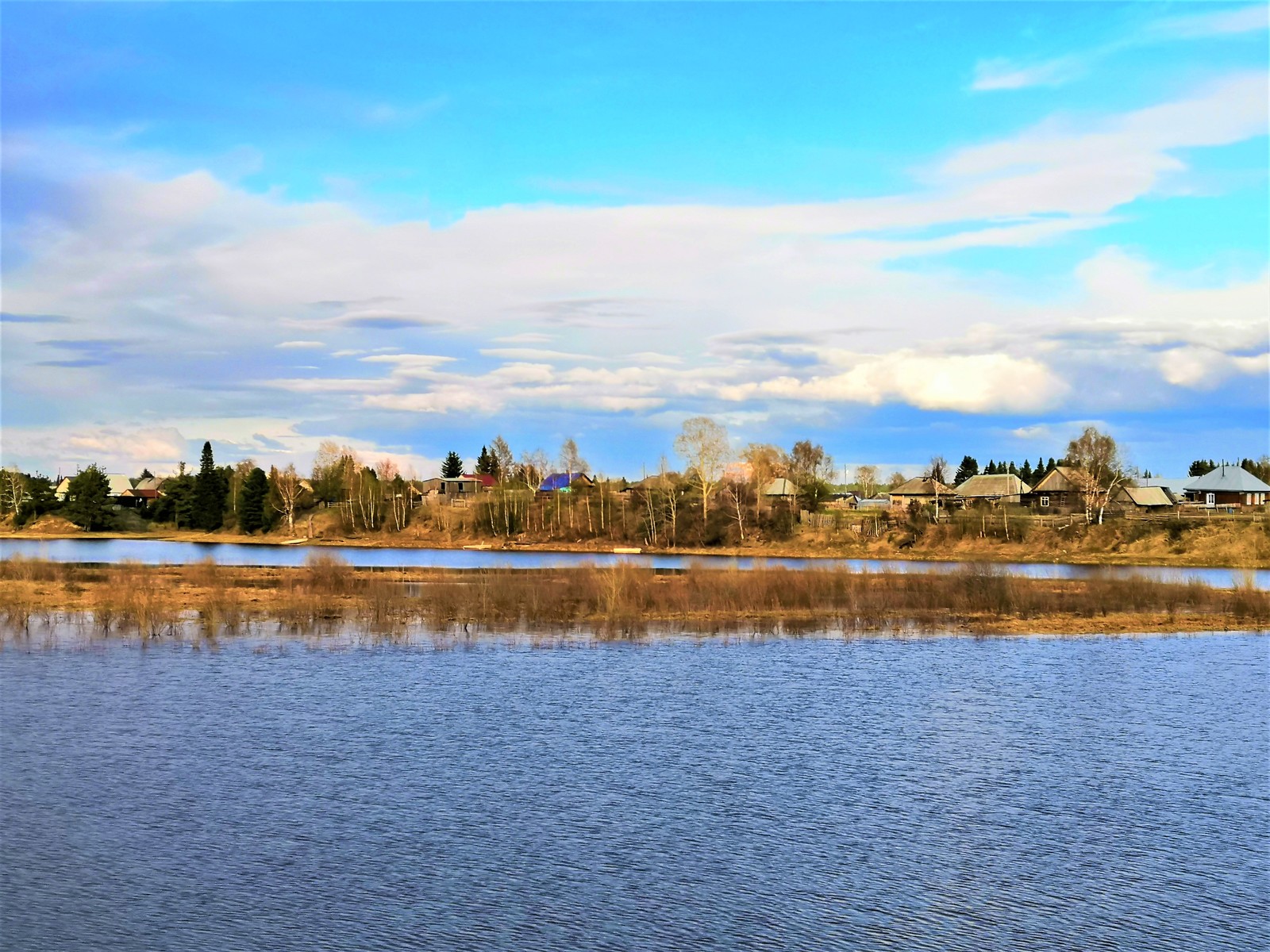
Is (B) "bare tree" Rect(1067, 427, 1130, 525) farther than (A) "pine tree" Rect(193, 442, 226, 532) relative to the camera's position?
No

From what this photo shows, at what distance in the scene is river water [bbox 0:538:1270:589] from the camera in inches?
2687

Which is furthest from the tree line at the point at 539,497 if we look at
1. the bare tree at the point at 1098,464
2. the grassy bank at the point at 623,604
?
the grassy bank at the point at 623,604

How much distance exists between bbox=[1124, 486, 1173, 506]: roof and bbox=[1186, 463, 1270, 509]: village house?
11.4 ft

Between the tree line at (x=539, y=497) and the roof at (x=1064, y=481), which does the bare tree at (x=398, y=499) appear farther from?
the roof at (x=1064, y=481)

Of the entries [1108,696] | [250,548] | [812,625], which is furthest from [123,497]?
[1108,696]

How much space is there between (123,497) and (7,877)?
549 ft

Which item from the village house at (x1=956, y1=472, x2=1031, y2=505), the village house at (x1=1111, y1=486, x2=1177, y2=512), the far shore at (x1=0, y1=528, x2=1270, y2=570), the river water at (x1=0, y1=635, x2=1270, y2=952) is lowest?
the river water at (x1=0, y1=635, x2=1270, y2=952)

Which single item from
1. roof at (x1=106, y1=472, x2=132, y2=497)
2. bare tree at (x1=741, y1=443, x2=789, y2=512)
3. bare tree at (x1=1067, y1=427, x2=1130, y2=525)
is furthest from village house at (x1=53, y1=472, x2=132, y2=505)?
bare tree at (x1=1067, y1=427, x2=1130, y2=525)

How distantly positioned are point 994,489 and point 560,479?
58.0 meters

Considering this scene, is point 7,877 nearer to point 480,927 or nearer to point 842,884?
point 480,927

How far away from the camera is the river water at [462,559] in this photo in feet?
224

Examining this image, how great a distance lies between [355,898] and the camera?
15125 millimetres

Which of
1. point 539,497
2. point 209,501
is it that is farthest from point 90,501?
point 539,497

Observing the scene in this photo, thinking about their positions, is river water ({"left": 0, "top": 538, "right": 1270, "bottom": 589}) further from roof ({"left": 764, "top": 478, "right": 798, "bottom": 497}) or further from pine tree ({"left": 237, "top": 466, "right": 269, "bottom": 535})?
roof ({"left": 764, "top": 478, "right": 798, "bottom": 497})
